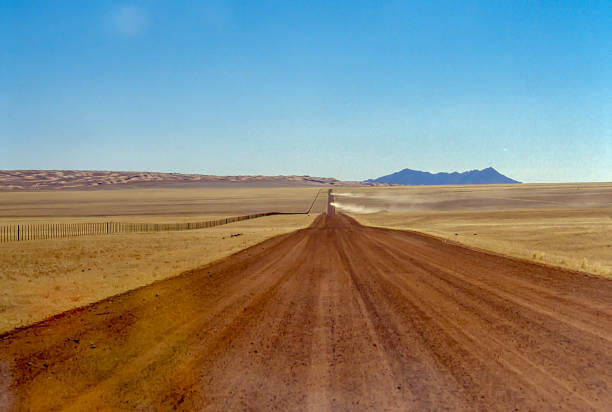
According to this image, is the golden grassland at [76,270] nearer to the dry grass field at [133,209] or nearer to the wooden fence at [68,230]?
the wooden fence at [68,230]

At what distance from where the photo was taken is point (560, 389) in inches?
251

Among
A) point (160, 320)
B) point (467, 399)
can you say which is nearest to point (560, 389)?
point (467, 399)

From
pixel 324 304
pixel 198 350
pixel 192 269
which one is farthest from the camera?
pixel 192 269

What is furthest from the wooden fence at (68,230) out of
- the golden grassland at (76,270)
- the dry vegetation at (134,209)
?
the dry vegetation at (134,209)

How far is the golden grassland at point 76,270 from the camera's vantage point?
516 inches

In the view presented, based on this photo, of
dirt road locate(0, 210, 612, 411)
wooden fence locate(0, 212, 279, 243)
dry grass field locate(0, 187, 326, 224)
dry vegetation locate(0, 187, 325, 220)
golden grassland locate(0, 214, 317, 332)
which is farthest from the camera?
dry vegetation locate(0, 187, 325, 220)

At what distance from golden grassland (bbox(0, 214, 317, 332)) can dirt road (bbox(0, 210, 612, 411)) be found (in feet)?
5.07

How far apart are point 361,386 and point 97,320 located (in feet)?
23.4

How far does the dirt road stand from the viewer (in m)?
6.27

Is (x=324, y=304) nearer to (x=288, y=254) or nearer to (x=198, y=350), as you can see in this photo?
(x=198, y=350)

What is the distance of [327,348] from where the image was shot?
27.5 feet

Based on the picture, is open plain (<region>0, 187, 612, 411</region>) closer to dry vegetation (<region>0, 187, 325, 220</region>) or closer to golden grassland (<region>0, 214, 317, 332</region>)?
golden grassland (<region>0, 214, 317, 332</region>)

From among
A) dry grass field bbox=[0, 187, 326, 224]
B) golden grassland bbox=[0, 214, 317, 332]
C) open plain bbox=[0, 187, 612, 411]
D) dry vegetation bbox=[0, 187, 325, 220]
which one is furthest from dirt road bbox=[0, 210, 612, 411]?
dry vegetation bbox=[0, 187, 325, 220]

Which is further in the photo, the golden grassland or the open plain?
the golden grassland
